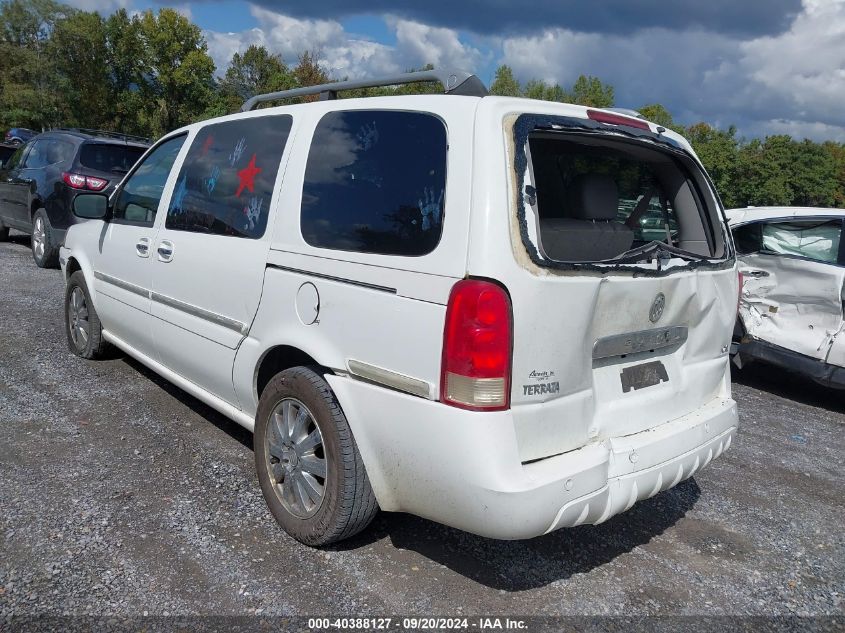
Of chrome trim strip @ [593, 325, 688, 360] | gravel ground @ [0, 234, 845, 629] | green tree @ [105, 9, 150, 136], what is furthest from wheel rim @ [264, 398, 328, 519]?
green tree @ [105, 9, 150, 136]

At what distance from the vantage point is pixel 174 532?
10.5 ft

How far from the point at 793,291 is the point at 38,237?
932 cm

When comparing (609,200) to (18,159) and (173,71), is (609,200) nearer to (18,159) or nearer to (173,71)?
(18,159)

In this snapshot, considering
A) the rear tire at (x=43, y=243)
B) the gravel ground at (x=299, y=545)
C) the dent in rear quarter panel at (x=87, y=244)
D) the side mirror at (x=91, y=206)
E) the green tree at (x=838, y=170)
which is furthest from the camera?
the green tree at (x=838, y=170)

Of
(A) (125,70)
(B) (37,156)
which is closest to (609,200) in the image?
(B) (37,156)

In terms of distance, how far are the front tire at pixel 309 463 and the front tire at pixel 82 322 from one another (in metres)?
2.64

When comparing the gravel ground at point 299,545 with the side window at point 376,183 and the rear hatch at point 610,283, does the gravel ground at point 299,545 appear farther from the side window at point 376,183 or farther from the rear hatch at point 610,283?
the side window at point 376,183

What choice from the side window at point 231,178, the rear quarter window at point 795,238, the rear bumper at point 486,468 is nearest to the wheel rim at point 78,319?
the side window at point 231,178

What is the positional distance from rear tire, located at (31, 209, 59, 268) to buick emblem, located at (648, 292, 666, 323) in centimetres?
881

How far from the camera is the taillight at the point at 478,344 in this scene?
8.00 feet

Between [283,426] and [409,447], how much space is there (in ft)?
2.81

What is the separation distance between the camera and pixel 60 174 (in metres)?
9.27

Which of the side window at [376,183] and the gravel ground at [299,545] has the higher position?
the side window at [376,183]

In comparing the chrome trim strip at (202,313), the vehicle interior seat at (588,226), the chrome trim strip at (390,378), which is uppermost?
the vehicle interior seat at (588,226)
